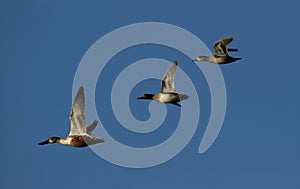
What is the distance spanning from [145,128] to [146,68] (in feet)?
10.4

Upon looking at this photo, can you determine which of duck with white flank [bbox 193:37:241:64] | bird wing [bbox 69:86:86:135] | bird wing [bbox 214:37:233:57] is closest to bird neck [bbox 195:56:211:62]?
duck with white flank [bbox 193:37:241:64]

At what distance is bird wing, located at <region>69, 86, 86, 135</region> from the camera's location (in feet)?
129

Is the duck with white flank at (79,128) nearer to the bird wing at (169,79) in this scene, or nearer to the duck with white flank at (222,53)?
the bird wing at (169,79)

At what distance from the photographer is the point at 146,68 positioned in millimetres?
47188

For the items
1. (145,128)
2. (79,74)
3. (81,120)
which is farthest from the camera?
(145,128)

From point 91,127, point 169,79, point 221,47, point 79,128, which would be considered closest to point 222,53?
point 221,47

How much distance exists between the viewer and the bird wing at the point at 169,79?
147 ft

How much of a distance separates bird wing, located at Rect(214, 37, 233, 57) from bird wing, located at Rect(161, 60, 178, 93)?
220 centimetres

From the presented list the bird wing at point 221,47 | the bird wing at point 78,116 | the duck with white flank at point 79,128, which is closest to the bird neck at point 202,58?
the bird wing at point 221,47

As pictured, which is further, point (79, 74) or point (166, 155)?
point (166, 155)

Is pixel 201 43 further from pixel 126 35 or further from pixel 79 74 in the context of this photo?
pixel 79 74

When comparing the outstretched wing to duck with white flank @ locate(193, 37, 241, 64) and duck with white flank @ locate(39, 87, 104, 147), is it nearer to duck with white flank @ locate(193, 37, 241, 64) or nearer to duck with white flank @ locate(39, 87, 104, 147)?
duck with white flank @ locate(39, 87, 104, 147)

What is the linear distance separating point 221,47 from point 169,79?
324cm

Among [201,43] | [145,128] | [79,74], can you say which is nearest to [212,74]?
[201,43]
